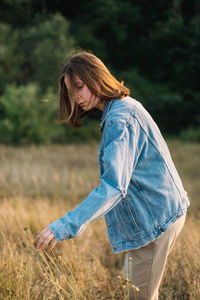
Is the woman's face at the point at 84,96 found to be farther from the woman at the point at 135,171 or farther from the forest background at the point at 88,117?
the forest background at the point at 88,117

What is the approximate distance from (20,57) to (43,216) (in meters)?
15.4

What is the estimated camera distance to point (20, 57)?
17.9m

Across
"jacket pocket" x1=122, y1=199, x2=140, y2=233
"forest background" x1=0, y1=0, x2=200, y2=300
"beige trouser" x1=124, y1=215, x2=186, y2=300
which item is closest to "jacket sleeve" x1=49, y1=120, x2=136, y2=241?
"jacket pocket" x1=122, y1=199, x2=140, y2=233

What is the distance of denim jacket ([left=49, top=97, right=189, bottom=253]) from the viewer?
5.06 feet

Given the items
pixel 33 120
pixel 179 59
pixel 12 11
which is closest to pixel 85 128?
pixel 33 120

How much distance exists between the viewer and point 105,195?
4.72ft

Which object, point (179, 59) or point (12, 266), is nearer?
point (12, 266)

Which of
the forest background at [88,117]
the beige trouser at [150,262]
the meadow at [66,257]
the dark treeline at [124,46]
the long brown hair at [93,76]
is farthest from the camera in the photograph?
the dark treeline at [124,46]

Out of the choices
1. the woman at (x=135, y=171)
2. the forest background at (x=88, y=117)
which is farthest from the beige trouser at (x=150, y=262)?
the forest background at (x=88, y=117)

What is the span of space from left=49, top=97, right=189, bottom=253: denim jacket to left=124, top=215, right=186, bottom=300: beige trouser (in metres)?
0.07

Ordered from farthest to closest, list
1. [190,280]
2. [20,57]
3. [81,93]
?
1. [20,57]
2. [190,280]
3. [81,93]

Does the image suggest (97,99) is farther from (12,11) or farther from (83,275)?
(12,11)

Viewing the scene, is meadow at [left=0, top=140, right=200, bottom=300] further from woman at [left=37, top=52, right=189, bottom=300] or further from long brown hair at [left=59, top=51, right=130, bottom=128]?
long brown hair at [left=59, top=51, right=130, bottom=128]

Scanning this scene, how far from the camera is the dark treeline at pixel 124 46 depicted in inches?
673
